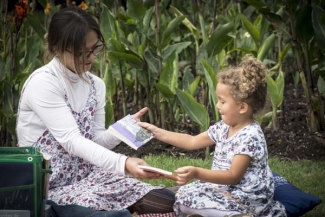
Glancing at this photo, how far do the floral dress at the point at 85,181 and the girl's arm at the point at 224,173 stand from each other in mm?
469

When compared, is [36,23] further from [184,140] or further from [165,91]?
[184,140]

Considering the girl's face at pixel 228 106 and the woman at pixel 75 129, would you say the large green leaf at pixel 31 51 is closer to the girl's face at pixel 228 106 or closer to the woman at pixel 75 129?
the woman at pixel 75 129

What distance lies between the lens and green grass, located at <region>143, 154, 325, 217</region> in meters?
4.77

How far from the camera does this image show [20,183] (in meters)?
3.28

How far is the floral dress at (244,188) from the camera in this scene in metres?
3.82

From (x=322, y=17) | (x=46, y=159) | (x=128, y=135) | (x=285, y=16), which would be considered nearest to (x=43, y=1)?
(x=285, y=16)

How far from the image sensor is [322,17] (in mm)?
5258

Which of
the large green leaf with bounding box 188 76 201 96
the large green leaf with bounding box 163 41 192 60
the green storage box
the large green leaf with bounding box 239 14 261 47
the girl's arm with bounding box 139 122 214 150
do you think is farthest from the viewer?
the large green leaf with bounding box 239 14 261 47

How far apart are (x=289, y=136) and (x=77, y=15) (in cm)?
240

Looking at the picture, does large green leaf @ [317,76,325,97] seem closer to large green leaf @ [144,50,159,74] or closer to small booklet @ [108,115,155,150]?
large green leaf @ [144,50,159,74]

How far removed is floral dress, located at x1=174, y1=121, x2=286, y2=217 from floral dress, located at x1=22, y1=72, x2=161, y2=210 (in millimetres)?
274

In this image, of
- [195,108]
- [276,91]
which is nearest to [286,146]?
[276,91]

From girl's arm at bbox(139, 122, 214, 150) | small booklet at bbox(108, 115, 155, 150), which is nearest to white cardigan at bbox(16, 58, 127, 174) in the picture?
small booklet at bbox(108, 115, 155, 150)

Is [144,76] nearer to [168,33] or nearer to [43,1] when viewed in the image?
[168,33]
